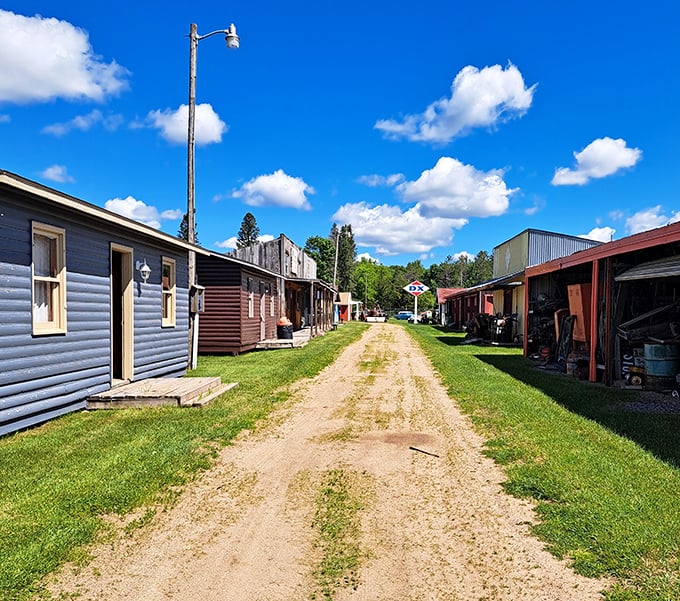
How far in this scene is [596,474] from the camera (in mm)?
4730

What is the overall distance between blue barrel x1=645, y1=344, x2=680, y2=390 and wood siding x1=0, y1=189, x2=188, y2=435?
31.5ft

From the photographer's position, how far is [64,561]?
3203 mm

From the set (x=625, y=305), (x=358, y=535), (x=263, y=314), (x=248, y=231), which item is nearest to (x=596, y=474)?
(x=358, y=535)

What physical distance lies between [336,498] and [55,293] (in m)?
5.07

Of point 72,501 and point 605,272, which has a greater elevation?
point 605,272

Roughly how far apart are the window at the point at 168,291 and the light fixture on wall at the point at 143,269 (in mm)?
1141

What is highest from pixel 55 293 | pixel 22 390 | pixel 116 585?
pixel 55 293

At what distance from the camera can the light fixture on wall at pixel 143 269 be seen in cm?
946

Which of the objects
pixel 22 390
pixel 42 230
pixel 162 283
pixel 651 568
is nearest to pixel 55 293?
pixel 42 230

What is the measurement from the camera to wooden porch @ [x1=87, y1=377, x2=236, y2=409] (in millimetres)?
7703

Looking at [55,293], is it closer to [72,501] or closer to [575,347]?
[72,501]

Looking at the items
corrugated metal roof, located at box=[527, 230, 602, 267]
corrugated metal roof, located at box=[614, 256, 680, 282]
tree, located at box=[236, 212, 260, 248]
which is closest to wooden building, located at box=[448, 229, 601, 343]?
corrugated metal roof, located at box=[527, 230, 602, 267]

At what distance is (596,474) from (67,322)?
6.85 metres

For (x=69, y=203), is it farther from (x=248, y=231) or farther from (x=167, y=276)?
(x=248, y=231)
